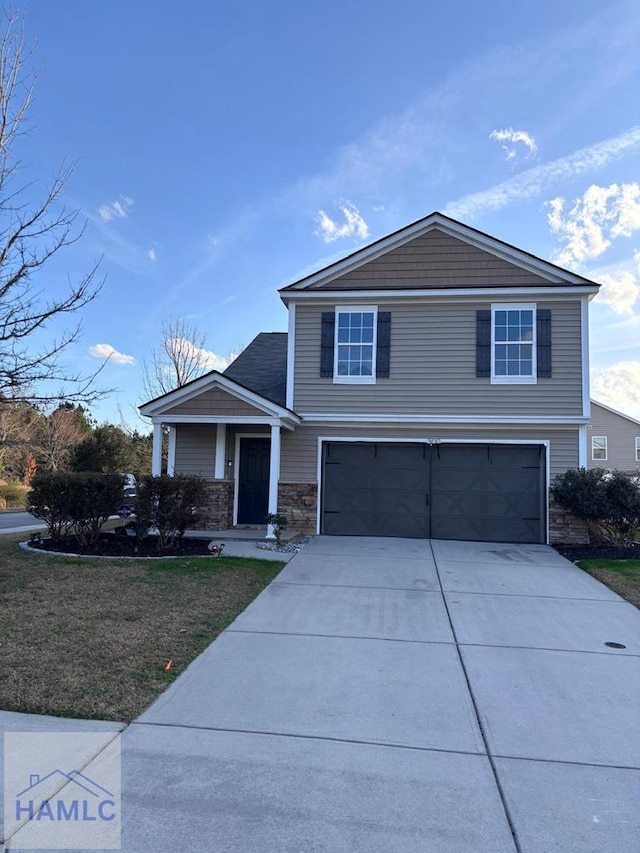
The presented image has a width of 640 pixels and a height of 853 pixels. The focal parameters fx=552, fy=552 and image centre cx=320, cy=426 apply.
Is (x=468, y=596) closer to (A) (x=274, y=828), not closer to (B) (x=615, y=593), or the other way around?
(B) (x=615, y=593)

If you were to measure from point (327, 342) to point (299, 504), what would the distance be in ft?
11.9

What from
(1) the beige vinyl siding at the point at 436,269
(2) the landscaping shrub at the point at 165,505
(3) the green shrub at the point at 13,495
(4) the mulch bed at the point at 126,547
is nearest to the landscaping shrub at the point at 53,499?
(4) the mulch bed at the point at 126,547

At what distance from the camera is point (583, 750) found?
3316 mm

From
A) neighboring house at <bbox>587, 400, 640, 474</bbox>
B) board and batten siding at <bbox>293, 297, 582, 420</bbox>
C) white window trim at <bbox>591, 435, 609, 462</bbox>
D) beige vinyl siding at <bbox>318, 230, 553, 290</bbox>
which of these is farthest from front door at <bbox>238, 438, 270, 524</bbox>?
white window trim at <bbox>591, 435, 609, 462</bbox>

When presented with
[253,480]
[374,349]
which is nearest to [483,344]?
[374,349]

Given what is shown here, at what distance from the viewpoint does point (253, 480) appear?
12.7 m

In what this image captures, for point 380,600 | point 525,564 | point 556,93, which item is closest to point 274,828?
point 380,600

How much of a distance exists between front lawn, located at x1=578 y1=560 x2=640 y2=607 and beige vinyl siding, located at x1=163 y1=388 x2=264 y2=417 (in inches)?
262

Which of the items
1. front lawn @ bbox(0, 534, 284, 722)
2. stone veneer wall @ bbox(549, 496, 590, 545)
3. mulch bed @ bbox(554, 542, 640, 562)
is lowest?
front lawn @ bbox(0, 534, 284, 722)

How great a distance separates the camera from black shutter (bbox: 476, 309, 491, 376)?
11.7 m

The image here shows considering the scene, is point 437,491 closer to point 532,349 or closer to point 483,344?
point 483,344

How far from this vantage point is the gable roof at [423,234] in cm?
1170

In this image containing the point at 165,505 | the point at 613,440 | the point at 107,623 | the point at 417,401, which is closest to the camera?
the point at 107,623

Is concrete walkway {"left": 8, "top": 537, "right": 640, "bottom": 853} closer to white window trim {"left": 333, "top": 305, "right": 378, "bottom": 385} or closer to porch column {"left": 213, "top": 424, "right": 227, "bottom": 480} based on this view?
porch column {"left": 213, "top": 424, "right": 227, "bottom": 480}
